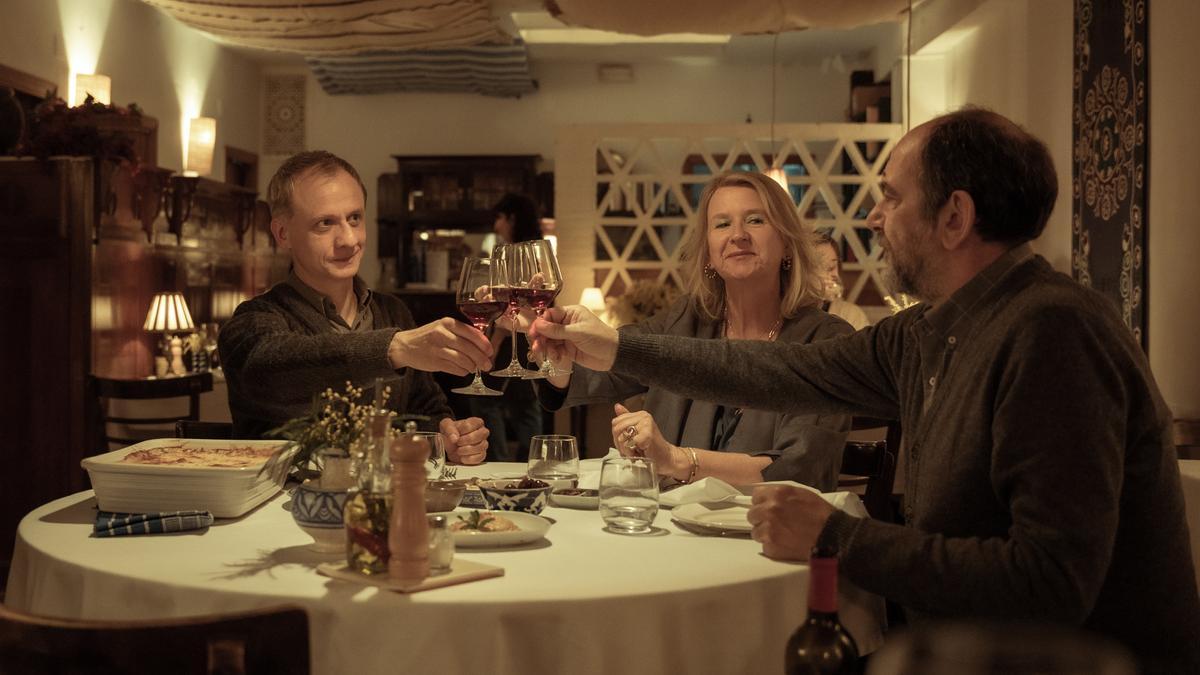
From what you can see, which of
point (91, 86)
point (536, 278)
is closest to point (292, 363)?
point (536, 278)

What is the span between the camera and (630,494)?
1.83 metres

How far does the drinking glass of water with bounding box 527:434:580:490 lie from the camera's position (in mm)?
2119

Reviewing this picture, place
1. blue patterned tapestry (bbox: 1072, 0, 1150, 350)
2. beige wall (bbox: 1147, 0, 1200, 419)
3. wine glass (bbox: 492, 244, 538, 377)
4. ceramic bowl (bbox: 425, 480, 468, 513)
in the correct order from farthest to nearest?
blue patterned tapestry (bbox: 1072, 0, 1150, 350) < beige wall (bbox: 1147, 0, 1200, 419) < wine glass (bbox: 492, 244, 538, 377) < ceramic bowl (bbox: 425, 480, 468, 513)

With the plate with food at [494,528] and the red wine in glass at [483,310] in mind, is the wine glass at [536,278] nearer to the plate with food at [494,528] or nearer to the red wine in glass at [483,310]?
the red wine in glass at [483,310]

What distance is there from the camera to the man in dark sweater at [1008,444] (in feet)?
4.75

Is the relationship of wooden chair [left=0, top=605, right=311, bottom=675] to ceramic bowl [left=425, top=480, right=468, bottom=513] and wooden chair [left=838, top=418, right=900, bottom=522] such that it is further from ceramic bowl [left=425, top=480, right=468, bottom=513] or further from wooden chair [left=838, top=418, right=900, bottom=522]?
wooden chair [left=838, top=418, right=900, bottom=522]

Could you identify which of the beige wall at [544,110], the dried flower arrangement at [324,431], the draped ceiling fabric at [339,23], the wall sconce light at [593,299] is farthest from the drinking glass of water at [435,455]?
the beige wall at [544,110]

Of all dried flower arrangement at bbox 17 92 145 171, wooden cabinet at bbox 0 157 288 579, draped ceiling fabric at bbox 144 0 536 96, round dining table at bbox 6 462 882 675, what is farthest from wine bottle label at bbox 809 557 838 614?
draped ceiling fabric at bbox 144 0 536 96

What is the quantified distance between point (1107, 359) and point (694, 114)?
9.67m

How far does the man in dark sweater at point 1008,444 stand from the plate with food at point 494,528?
13.5 inches

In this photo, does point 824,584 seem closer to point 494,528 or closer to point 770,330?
point 494,528

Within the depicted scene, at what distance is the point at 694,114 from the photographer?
10891mm

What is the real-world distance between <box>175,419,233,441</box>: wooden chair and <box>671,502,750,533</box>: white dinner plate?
1200mm

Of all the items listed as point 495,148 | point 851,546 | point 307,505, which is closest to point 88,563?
point 307,505
